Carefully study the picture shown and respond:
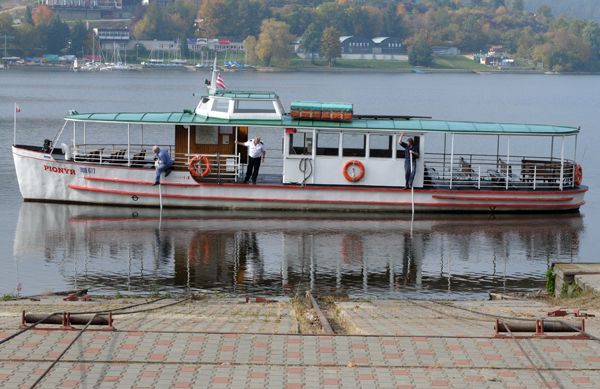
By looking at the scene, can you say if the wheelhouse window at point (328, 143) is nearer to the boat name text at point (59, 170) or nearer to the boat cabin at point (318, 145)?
the boat cabin at point (318, 145)

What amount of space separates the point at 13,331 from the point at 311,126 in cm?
1874

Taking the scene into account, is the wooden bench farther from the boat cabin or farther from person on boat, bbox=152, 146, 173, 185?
person on boat, bbox=152, 146, 173, 185

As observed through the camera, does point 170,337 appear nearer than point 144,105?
Yes

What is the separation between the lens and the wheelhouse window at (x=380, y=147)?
3347 cm

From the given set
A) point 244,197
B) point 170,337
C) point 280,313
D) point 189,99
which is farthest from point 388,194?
point 189,99

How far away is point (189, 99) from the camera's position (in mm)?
104000

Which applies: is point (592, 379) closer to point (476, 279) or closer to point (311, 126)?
point (476, 279)

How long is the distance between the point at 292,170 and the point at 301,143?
0.81 meters

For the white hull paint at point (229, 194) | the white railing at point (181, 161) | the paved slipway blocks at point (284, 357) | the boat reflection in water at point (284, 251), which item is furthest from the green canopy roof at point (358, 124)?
the paved slipway blocks at point (284, 357)

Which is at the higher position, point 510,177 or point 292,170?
point 292,170

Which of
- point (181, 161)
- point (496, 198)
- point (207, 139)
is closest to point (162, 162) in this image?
point (181, 161)

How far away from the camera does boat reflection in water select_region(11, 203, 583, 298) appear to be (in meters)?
25.1

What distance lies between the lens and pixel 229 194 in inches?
1308

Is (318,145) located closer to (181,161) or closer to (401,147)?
(401,147)
